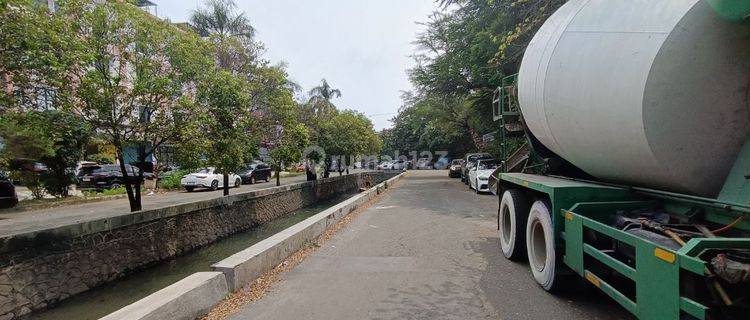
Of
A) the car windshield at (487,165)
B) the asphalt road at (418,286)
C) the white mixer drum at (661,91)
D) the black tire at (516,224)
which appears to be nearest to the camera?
the white mixer drum at (661,91)

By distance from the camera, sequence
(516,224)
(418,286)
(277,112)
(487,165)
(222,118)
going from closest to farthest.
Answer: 1. (418,286)
2. (516,224)
3. (222,118)
4. (277,112)
5. (487,165)

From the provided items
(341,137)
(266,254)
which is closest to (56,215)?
(266,254)

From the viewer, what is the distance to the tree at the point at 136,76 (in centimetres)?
1043

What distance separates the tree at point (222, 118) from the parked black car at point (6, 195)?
890cm

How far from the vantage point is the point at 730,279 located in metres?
2.61

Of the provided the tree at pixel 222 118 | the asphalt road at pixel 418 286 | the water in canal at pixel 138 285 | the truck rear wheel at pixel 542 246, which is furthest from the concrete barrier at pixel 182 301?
the tree at pixel 222 118

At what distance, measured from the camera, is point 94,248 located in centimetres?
886

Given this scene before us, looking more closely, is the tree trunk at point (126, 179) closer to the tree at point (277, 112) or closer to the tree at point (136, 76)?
the tree at point (136, 76)

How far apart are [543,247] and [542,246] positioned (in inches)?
1.1

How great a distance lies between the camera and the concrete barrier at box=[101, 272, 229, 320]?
155 inches

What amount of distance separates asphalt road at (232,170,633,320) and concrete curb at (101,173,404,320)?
36 cm

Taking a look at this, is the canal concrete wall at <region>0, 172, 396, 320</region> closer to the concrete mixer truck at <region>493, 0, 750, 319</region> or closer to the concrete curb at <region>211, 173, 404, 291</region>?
the concrete curb at <region>211, 173, 404, 291</region>

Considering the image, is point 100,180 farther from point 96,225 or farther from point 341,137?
point 96,225

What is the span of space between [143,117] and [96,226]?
3733mm
